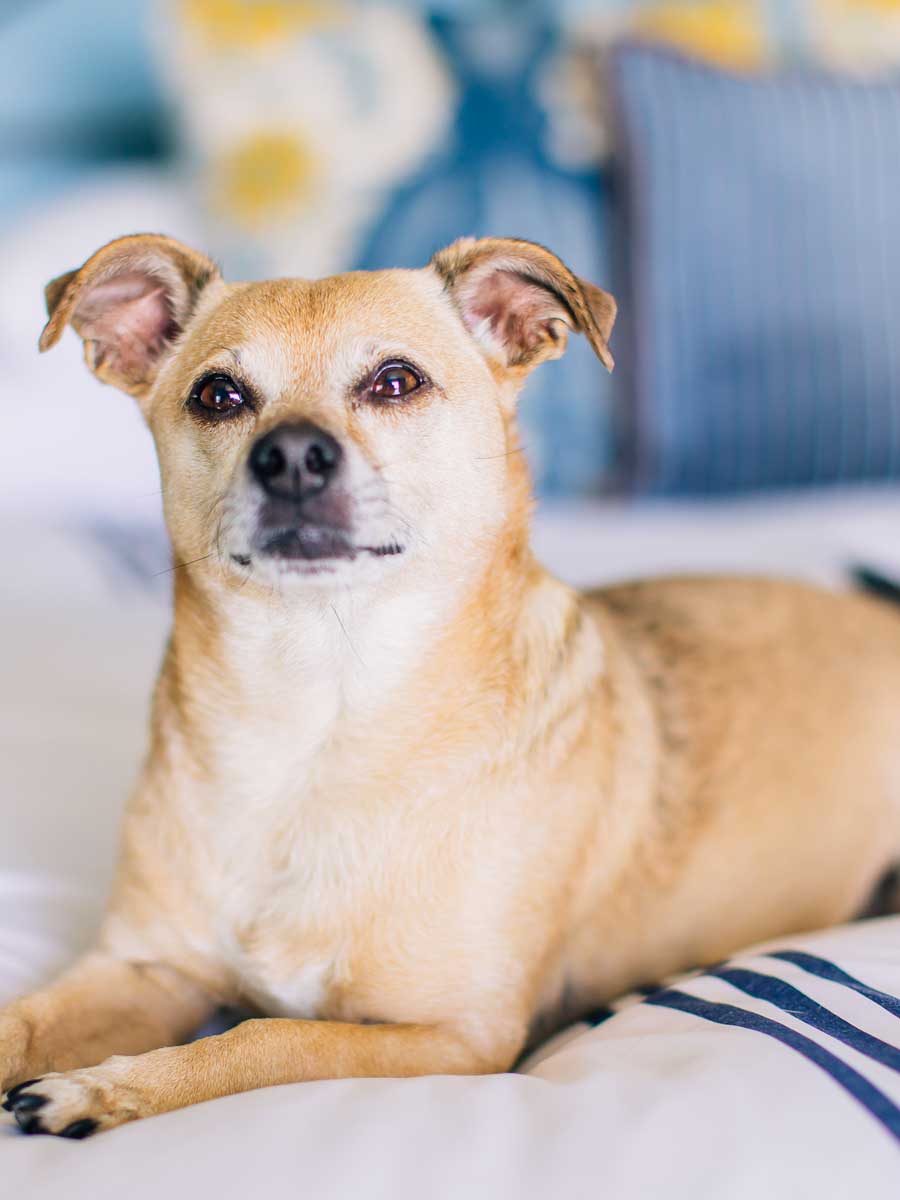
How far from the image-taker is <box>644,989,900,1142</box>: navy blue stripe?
845 millimetres

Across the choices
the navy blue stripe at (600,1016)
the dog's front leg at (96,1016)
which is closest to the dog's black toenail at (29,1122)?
the dog's front leg at (96,1016)

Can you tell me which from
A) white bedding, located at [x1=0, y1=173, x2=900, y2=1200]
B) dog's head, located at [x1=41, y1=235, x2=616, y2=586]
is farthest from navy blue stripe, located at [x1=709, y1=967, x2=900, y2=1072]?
dog's head, located at [x1=41, y1=235, x2=616, y2=586]

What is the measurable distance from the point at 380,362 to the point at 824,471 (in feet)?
6.51

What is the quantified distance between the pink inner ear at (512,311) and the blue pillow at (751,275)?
1.38 metres

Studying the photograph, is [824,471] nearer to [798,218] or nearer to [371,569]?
[798,218]

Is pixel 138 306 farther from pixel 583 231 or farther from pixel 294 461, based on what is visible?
pixel 583 231

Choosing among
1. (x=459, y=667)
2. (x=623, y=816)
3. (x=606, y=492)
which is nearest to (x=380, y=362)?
(x=459, y=667)

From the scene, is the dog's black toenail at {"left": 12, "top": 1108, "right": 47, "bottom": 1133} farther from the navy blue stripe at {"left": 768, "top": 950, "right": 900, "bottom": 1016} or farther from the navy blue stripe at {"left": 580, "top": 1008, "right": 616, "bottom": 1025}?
the navy blue stripe at {"left": 768, "top": 950, "right": 900, "bottom": 1016}

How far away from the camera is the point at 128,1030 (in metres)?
1.28

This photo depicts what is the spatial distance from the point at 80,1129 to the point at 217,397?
0.83 metres

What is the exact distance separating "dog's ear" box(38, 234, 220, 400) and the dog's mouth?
43 cm

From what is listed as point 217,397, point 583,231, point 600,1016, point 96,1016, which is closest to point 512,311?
point 217,397

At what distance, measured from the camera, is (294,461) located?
1221 millimetres

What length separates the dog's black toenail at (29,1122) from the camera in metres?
0.99
